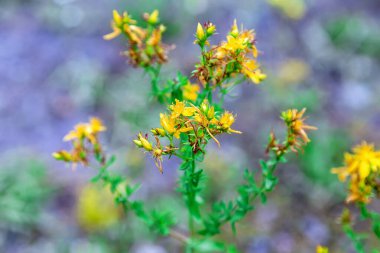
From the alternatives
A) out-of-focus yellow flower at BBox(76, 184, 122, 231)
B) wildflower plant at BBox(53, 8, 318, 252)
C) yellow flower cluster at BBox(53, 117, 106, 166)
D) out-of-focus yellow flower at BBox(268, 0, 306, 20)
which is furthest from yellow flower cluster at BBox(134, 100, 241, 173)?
out-of-focus yellow flower at BBox(268, 0, 306, 20)

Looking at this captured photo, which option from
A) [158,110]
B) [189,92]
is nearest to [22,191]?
[158,110]

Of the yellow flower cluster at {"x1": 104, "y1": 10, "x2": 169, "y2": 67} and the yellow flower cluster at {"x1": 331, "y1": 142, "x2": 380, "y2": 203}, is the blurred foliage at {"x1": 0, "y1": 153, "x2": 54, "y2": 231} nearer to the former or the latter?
the yellow flower cluster at {"x1": 104, "y1": 10, "x2": 169, "y2": 67}

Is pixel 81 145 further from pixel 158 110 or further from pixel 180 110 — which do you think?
pixel 158 110

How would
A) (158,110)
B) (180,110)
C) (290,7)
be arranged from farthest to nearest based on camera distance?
1. (290,7)
2. (158,110)
3. (180,110)

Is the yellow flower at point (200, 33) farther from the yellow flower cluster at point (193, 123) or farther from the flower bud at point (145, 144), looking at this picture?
the flower bud at point (145, 144)

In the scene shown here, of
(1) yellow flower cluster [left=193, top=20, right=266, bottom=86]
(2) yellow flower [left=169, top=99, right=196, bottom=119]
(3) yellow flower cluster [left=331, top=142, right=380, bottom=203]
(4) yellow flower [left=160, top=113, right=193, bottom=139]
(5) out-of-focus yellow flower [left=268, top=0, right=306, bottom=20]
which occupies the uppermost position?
(5) out-of-focus yellow flower [left=268, top=0, right=306, bottom=20]

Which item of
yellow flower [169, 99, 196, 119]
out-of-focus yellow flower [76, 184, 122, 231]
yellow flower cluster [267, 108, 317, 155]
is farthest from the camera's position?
out-of-focus yellow flower [76, 184, 122, 231]

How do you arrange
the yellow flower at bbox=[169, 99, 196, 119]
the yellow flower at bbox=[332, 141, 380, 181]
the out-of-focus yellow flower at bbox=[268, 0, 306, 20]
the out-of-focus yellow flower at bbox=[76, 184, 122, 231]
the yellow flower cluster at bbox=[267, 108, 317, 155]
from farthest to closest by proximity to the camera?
the out-of-focus yellow flower at bbox=[268, 0, 306, 20], the out-of-focus yellow flower at bbox=[76, 184, 122, 231], the yellow flower at bbox=[332, 141, 380, 181], the yellow flower cluster at bbox=[267, 108, 317, 155], the yellow flower at bbox=[169, 99, 196, 119]
